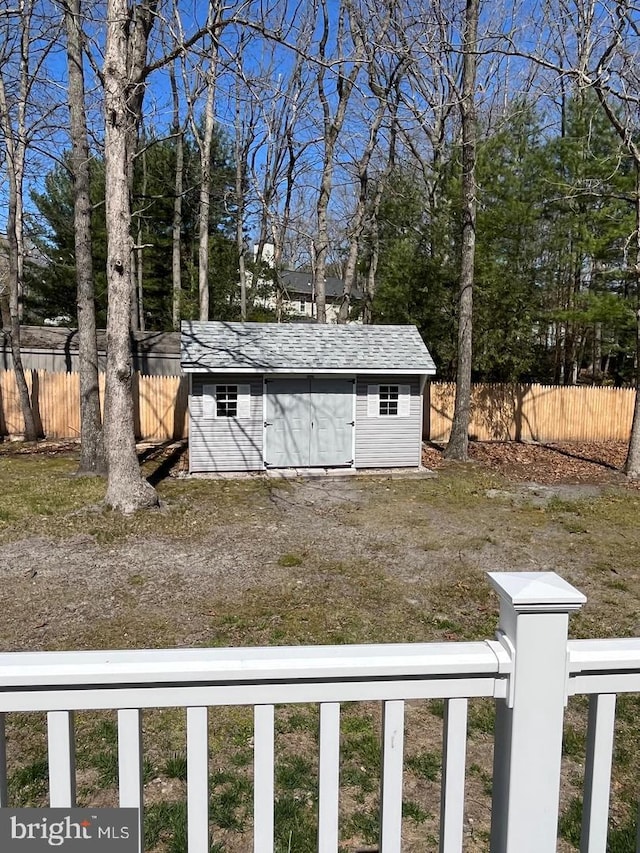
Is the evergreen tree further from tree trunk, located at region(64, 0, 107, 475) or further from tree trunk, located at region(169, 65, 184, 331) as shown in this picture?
tree trunk, located at region(64, 0, 107, 475)

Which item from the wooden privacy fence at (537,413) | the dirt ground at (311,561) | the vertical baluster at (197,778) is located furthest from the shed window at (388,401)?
the vertical baluster at (197,778)

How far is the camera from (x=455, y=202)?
16219 millimetres

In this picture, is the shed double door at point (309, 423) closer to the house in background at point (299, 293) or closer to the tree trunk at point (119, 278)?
the tree trunk at point (119, 278)

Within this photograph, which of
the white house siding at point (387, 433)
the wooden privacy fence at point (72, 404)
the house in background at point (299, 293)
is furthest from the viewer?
the house in background at point (299, 293)

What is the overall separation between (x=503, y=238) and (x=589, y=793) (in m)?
18.0

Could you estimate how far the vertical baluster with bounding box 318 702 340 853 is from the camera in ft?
4.32

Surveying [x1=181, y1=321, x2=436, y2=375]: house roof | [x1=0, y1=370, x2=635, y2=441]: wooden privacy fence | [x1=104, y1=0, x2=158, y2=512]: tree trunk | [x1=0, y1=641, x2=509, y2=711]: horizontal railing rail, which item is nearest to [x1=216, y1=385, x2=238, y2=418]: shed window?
[x1=181, y1=321, x2=436, y2=375]: house roof

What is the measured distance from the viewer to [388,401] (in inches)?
484

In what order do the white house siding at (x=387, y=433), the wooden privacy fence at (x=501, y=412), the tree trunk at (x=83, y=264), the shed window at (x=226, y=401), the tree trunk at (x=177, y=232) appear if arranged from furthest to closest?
the tree trunk at (x=177, y=232) → the wooden privacy fence at (x=501, y=412) → the white house siding at (x=387, y=433) → the shed window at (x=226, y=401) → the tree trunk at (x=83, y=264)

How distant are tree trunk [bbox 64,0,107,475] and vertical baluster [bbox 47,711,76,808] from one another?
10261 millimetres

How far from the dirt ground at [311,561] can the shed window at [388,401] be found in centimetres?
171

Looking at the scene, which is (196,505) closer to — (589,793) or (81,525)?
(81,525)

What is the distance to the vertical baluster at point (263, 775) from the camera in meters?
1.29

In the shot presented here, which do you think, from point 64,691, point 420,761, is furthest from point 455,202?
point 64,691
